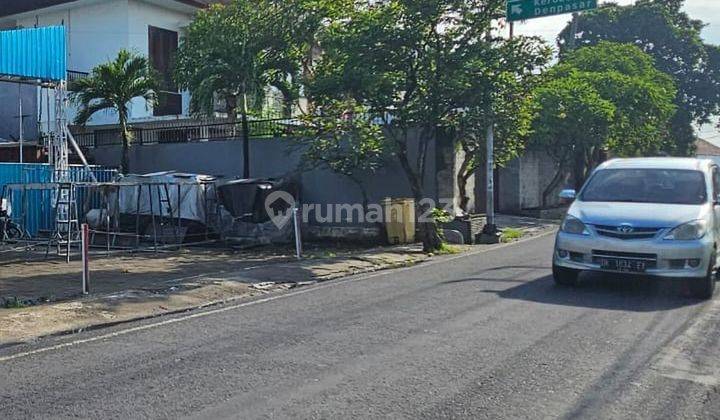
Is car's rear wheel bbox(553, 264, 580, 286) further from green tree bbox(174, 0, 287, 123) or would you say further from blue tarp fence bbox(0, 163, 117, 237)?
blue tarp fence bbox(0, 163, 117, 237)

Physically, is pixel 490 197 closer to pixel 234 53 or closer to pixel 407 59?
pixel 407 59

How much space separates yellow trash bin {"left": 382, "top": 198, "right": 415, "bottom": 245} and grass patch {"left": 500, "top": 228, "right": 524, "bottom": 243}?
266 centimetres

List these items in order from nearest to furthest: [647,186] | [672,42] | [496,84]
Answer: [647,186] → [496,84] → [672,42]

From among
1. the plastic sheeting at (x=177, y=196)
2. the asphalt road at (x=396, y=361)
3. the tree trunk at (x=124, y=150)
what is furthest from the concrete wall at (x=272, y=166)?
the asphalt road at (x=396, y=361)

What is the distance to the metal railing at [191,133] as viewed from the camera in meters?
20.9

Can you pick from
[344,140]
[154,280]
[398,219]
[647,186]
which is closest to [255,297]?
[154,280]

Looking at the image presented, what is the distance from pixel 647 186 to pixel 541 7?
7658 mm

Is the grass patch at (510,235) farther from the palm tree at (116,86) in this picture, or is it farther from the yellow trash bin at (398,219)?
the palm tree at (116,86)

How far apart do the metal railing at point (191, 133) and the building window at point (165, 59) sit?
5.44ft

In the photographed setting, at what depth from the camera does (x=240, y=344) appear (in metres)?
7.05

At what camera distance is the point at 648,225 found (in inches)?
362

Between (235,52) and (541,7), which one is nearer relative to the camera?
(541,7)

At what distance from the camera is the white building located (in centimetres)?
2575

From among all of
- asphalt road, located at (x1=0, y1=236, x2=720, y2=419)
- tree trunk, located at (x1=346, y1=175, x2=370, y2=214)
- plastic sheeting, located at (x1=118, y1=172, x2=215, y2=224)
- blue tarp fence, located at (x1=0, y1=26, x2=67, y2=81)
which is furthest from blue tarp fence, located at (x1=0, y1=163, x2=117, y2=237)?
asphalt road, located at (x1=0, y1=236, x2=720, y2=419)
